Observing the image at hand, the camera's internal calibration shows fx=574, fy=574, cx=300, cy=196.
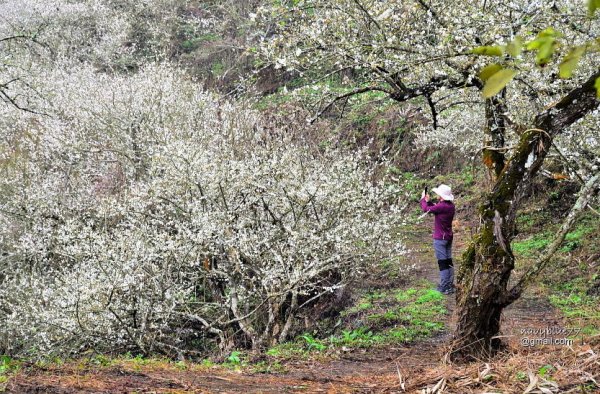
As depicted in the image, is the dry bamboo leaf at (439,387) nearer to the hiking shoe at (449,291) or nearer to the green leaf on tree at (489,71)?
the green leaf on tree at (489,71)

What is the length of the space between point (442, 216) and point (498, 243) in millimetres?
4420

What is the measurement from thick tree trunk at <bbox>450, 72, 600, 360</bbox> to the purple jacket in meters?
4.12

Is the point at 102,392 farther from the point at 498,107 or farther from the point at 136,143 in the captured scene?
the point at 136,143

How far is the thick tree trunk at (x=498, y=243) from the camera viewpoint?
13.5ft

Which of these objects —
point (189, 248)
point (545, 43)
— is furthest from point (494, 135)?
point (545, 43)

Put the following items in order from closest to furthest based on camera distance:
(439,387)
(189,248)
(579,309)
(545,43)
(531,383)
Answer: (545,43) < (531,383) < (439,387) < (579,309) < (189,248)

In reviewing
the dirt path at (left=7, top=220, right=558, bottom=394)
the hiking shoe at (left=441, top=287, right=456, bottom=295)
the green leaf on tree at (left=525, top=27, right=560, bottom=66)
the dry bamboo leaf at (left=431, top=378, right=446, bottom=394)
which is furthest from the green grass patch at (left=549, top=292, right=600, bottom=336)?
the green leaf on tree at (left=525, top=27, right=560, bottom=66)

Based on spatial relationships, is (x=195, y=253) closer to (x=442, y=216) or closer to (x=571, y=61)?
(x=442, y=216)

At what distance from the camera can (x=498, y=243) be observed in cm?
418

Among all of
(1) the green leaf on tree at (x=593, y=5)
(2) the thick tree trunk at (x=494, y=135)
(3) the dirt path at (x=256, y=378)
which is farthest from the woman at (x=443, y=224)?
(1) the green leaf on tree at (x=593, y=5)

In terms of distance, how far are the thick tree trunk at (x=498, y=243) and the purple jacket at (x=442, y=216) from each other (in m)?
4.12

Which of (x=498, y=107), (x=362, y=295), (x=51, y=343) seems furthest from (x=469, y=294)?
(x=51, y=343)

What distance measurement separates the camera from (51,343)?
8508 mm

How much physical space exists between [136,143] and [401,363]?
9307 millimetres
